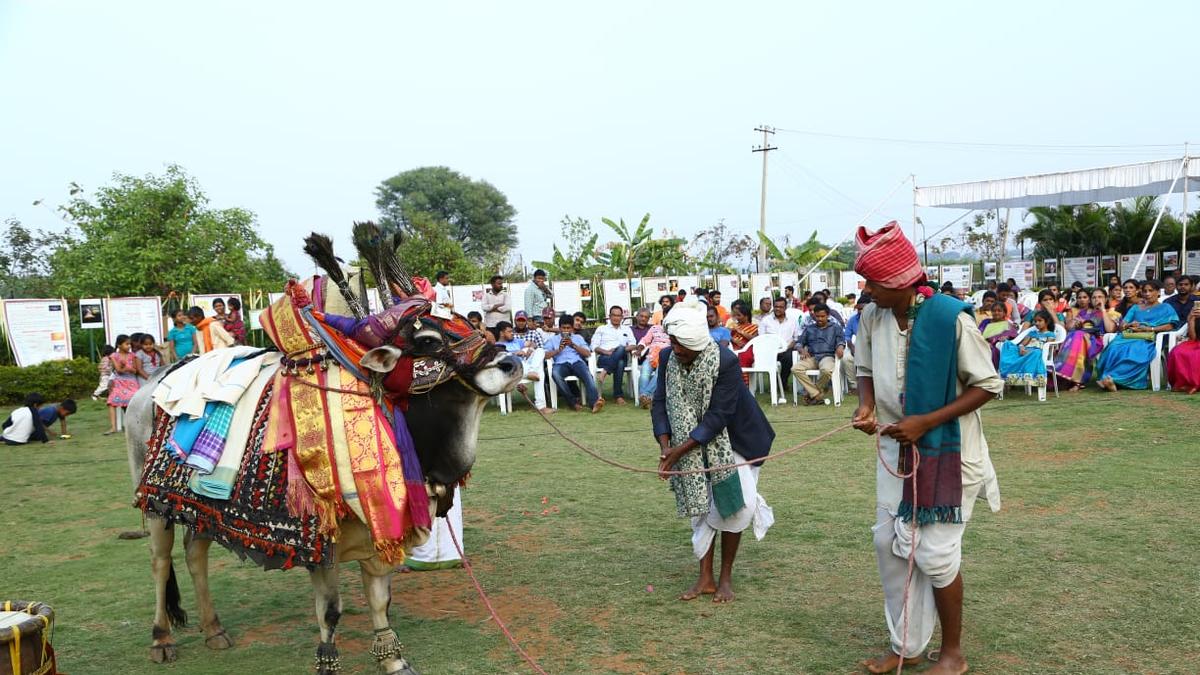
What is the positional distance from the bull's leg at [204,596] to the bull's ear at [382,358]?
1.68 m

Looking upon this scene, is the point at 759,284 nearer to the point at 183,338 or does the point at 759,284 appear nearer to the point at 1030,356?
the point at 1030,356

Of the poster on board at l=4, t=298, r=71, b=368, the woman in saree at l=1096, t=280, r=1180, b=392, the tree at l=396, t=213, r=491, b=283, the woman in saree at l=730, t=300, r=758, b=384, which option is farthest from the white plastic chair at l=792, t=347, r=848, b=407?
the tree at l=396, t=213, r=491, b=283

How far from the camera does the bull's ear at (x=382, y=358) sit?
4141 mm

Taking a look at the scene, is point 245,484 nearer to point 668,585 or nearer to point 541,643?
point 541,643

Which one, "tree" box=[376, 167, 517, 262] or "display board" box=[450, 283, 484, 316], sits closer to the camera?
"display board" box=[450, 283, 484, 316]

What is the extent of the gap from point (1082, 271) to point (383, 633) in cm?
2699

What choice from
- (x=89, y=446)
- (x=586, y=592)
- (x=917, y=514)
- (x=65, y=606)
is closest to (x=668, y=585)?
(x=586, y=592)

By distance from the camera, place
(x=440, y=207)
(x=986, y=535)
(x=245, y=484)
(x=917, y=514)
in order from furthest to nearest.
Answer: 1. (x=440, y=207)
2. (x=986, y=535)
3. (x=245, y=484)
4. (x=917, y=514)

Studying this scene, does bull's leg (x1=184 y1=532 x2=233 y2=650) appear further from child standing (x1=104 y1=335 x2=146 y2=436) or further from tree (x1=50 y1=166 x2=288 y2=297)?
tree (x1=50 y1=166 x2=288 y2=297)

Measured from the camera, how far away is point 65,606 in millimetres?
5645

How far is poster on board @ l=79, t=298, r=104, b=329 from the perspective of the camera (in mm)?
18281

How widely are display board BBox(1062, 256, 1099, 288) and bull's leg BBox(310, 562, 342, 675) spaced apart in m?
26.4

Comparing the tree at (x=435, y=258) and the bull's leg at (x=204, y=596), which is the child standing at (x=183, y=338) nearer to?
the bull's leg at (x=204, y=596)

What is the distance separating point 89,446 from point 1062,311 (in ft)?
47.1
